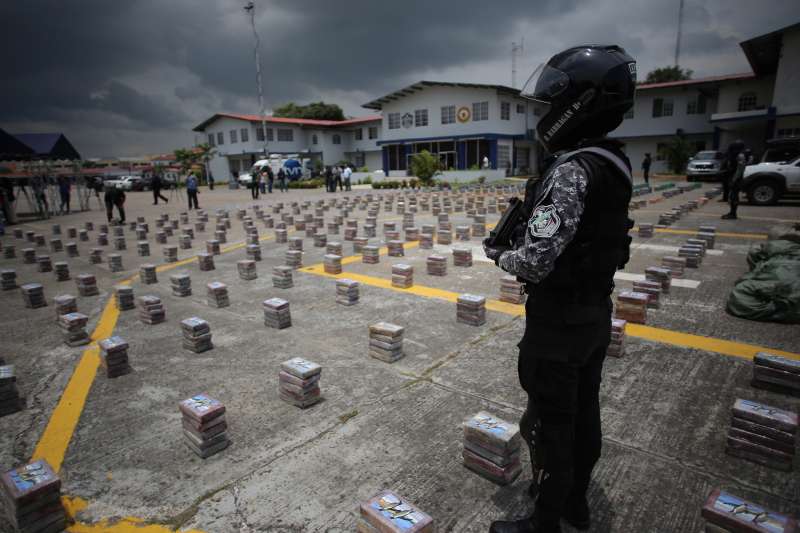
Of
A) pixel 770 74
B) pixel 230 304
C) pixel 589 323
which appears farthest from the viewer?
pixel 770 74

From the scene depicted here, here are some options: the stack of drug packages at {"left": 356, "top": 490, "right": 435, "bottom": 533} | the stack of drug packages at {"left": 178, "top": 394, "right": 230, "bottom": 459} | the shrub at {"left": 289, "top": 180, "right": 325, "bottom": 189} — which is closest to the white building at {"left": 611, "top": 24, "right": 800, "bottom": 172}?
the shrub at {"left": 289, "top": 180, "right": 325, "bottom": 189}

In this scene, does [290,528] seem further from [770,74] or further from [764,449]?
[770,74]

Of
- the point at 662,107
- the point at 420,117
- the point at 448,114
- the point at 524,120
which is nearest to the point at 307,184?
the point at 420,117

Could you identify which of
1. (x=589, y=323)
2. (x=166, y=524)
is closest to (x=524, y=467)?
(x=589, y=323)

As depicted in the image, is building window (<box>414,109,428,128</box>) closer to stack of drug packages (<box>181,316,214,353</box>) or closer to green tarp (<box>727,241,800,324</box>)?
green tarp (<box>727,241,800,324</box>)

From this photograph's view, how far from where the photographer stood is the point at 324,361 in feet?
15.7

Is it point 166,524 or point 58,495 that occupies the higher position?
point 58,495

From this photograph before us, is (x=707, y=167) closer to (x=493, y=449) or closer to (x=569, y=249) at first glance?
(x=493, y=449)

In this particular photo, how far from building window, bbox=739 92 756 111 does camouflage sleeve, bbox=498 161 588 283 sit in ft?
135

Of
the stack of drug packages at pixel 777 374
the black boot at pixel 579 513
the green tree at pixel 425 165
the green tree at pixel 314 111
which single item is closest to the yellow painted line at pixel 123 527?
the black boot at pixel 579 513

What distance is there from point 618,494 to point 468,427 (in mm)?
984

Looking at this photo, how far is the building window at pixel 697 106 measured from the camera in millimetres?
35875

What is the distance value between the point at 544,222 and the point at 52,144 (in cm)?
2990

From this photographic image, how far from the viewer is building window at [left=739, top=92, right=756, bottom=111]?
32.7 m
